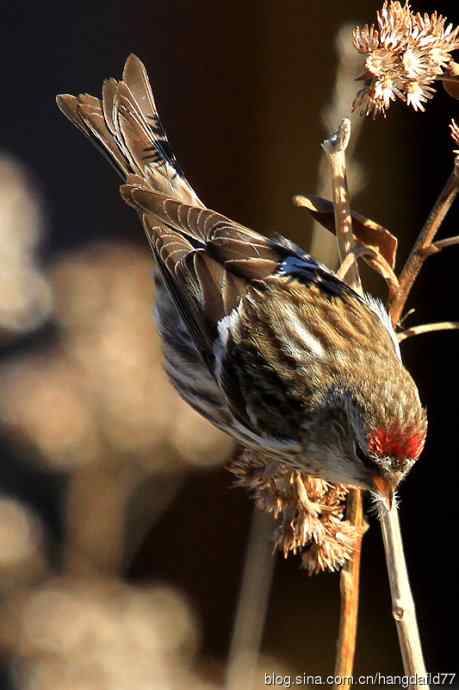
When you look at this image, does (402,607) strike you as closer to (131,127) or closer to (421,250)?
(421,250)

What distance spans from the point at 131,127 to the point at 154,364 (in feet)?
1.63

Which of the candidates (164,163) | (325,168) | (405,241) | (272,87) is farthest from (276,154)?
(325,168)

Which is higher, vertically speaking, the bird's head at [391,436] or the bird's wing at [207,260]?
the bird's wing at [207,260]

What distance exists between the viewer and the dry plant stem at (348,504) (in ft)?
4.52

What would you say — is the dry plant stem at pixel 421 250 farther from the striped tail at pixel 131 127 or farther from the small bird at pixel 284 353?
the striped tail at pixel 131 127

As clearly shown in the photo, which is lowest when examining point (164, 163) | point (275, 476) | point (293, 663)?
point (293, 663)

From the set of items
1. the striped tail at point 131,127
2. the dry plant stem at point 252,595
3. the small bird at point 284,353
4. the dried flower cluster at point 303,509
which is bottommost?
the dry plant stem at point 252,595

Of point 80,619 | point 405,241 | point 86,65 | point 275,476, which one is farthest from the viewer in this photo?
point 405,241

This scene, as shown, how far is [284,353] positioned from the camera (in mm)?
1831

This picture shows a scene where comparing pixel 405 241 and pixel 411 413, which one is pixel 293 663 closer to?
pixel 405 241

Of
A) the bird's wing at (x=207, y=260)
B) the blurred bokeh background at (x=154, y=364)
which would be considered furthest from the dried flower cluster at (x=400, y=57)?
the blurred bokeh background at (x=154, y=364)

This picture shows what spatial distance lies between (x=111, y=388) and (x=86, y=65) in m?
1.14

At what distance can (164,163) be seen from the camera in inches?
90.0

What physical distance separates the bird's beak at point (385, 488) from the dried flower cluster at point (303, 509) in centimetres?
6
